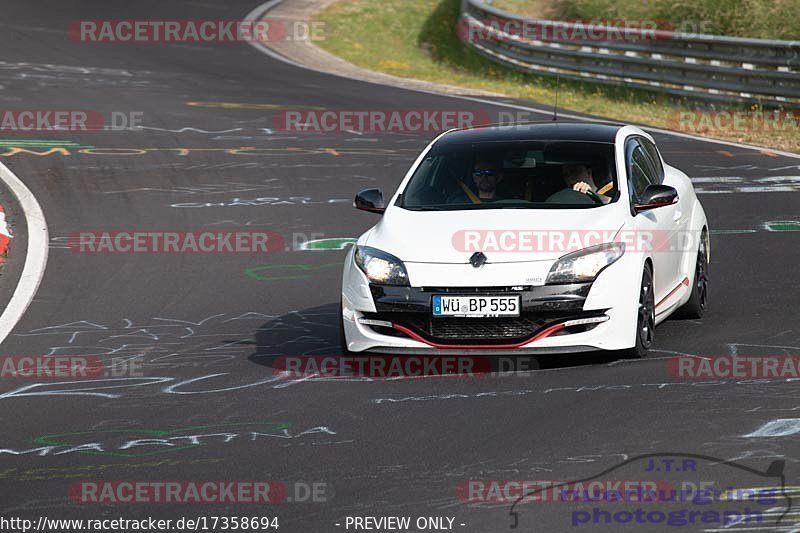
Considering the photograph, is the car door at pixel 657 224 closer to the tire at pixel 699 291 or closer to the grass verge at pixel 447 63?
the tire at pixel 699 291

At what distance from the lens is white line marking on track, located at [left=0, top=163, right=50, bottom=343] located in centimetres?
1154

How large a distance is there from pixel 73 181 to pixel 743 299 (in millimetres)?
9379

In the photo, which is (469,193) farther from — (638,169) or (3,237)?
(3,237)

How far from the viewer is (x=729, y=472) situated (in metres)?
6.65

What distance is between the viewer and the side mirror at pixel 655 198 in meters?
9.78

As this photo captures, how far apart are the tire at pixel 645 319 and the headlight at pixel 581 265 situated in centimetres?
33

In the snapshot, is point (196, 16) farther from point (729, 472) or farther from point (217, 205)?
point (729, 472)

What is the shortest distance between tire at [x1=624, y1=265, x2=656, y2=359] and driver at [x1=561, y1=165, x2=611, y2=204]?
0.82 meters

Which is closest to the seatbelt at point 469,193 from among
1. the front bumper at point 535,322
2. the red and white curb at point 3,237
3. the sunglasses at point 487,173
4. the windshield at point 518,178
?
the windshield at point 518,178

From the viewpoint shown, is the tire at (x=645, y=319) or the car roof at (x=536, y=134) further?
the car roof at (x=536, y=134)

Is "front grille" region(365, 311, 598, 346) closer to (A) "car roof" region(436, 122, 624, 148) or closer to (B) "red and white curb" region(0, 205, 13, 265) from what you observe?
(A) "car roof" region(436, 122, 624, 148)

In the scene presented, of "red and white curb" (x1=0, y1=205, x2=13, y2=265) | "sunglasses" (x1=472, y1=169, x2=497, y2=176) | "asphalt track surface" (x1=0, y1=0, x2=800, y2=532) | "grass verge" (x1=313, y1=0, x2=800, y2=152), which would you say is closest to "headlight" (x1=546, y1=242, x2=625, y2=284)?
"asphalt track surface" (x1=0, y1=0, x2=800, y2=532)

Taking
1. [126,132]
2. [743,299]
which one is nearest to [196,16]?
[126,132]

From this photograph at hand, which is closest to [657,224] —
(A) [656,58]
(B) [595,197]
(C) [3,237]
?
(B) [595,197]
